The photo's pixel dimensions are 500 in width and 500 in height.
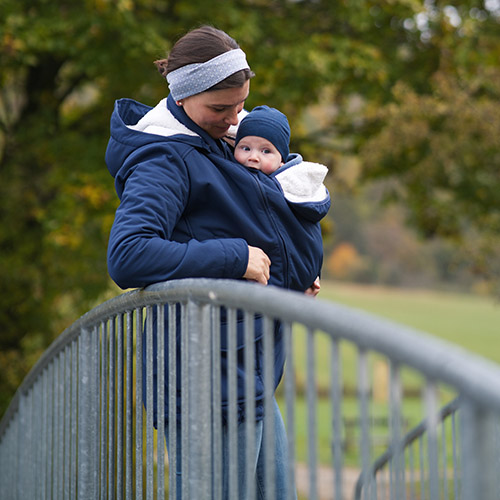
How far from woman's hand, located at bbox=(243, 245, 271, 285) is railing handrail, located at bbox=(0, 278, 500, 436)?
0.70 feet

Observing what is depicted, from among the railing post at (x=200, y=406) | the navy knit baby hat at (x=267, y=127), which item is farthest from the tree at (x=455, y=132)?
the railing post at (x=200, y=406)

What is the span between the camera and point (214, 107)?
7.66ft

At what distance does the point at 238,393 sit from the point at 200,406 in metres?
0.22

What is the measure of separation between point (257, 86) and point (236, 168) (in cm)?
759

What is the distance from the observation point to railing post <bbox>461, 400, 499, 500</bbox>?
100cm

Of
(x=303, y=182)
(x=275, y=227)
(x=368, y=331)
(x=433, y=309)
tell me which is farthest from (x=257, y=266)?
(x=433, y=309)

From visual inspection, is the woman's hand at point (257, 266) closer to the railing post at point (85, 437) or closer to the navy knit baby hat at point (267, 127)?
the navy knit baby hat at point (267, 127)

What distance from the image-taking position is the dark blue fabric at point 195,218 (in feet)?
7.02

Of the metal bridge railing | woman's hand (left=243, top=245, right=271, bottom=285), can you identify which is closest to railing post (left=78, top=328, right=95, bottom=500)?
the metal bridge railing

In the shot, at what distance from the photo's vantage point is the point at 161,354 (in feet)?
7.09

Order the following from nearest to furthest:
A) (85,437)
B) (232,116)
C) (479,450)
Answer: (479,450) → (232,116) → (85,437)

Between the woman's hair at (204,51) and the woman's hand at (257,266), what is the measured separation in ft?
1.60

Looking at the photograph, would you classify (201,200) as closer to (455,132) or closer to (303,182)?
(303,182)

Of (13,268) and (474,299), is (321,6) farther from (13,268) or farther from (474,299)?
(474,299)
